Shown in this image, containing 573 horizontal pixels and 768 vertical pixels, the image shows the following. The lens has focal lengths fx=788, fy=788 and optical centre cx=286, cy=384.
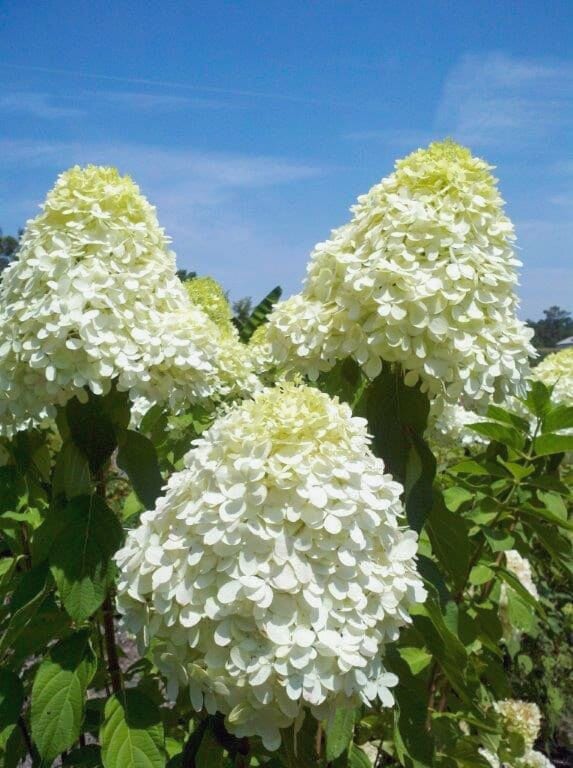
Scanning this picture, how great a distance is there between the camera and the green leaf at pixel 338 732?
50.4 inches

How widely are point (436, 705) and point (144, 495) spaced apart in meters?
1.49

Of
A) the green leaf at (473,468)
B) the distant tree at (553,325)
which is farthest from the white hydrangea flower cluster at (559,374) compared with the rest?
the distant tree at (553,325)

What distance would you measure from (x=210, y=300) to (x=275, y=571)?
9.89ft

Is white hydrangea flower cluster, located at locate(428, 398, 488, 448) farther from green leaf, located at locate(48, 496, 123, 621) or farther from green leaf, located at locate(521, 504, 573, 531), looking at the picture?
green leaf, located at locate(48, 496, 123, 621)

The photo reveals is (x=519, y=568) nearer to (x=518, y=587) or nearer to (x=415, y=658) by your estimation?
(x=518, y=587)

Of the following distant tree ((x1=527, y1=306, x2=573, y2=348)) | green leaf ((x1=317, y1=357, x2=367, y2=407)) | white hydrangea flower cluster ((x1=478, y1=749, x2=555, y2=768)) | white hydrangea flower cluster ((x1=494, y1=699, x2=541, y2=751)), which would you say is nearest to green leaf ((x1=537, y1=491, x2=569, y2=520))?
green leaf ((x1=317, y1=357, x2=367, y2=407))

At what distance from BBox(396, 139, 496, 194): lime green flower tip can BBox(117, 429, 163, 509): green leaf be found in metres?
0.80

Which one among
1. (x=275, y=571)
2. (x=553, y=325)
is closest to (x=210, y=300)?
(x=275, y=571)

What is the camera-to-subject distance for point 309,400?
1.27m

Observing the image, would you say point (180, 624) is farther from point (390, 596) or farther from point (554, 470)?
point (554, 470)

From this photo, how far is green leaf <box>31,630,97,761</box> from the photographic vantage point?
4.75 feet

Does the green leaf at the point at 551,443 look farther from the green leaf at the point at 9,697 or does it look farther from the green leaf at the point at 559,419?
the green leaf at the point at 9,697

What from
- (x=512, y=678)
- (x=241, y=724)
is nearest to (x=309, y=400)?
(x=241, y=724)

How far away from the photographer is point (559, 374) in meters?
3.77
